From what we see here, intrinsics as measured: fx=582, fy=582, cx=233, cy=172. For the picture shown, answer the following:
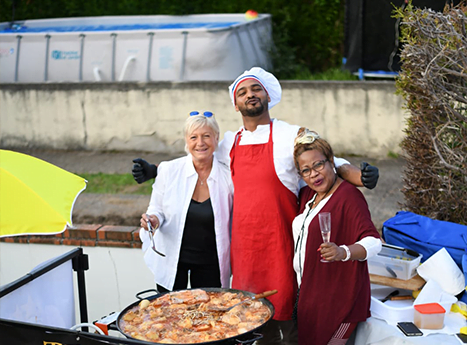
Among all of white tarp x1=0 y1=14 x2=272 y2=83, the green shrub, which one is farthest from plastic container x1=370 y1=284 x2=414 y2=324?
white tarp x1=0 y1=14 x2=272 y2=83

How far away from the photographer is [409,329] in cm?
341

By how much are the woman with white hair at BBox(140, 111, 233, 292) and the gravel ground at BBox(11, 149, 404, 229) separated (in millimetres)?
2486

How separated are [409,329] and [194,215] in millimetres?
1519

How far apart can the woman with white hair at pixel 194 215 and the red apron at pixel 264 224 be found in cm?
17

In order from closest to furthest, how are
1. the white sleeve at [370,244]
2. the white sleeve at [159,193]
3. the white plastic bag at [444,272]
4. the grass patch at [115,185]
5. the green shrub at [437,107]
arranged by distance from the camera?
1. the white sleeve at [370,244]
2. the white plastic bag at [444,272]
3. the white sleeve at [159,193]
4. the green shrub at [437,107]
5. the grass patch at [115,185]

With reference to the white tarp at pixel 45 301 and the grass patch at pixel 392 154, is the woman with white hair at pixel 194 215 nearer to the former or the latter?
the white tarp at pixel 45 301

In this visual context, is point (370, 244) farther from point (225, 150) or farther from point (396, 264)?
point (225, 150)

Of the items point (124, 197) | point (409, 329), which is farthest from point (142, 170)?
point (124, 197)

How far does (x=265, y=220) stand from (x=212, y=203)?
0.42 meters

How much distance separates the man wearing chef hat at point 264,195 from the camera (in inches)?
142

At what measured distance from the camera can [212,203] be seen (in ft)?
12.7

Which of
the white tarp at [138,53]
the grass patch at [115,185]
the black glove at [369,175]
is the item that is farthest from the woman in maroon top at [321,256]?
the white tarp at [138,53]

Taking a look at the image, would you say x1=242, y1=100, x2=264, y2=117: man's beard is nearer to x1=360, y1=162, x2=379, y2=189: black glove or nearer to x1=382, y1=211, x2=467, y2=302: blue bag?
x1=360, y1=162, x2=379, y2=189: black glove

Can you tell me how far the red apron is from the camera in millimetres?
3607
